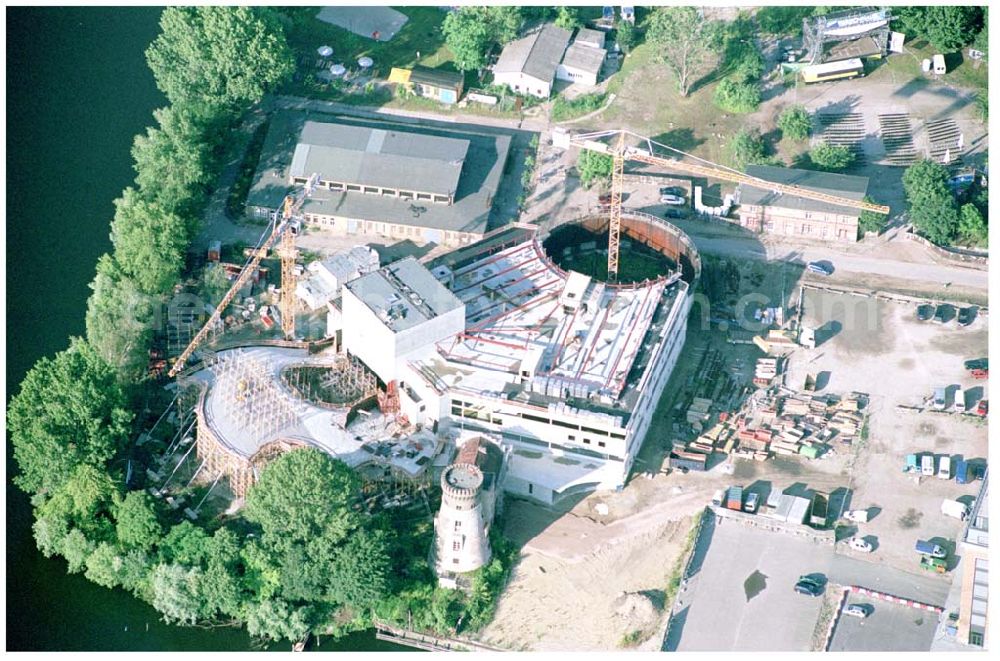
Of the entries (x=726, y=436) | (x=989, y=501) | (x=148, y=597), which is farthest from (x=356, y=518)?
(x=989, y=501)

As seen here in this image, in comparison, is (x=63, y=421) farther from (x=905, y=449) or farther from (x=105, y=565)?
(x=905, y=449)

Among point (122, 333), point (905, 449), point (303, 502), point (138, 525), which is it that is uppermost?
point (122, 333)

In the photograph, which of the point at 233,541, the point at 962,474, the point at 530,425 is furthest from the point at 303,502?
the point at 962,474

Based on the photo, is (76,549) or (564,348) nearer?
(76,549)

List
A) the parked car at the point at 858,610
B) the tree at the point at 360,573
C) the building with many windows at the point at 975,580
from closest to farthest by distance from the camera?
the building with many windows at the point at 975,580 → the parked car at the point at 858,610 → the tree at the point at 360,573

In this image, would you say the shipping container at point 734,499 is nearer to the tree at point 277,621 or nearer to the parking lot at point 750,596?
the parking lot at point 750,596

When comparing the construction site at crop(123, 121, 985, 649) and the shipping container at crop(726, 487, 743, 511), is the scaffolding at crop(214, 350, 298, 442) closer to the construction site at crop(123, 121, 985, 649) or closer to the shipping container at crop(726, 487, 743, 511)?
the construction site at crop(123, 121, 985, 649)

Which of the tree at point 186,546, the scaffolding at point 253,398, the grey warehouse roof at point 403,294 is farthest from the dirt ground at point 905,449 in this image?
the tree at point 186,546
